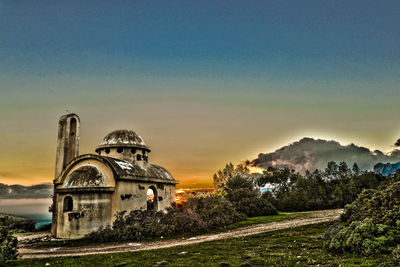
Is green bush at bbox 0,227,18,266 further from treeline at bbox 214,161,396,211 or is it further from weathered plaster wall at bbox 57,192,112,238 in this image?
treeline at bbox 214,161,396,211

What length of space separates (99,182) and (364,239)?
759 inches

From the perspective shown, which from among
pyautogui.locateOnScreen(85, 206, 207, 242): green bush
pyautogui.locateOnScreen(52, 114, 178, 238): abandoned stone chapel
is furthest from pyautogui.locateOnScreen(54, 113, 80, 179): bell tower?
pyautogui.locateOnScreen(85, 206, 207, 242): green bush

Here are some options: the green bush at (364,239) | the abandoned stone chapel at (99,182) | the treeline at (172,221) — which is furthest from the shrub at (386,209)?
the abandoned stone chapel at (99,182)

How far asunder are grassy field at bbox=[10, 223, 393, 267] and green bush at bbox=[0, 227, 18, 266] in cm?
60

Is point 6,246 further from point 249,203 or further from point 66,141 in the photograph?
point 249,203

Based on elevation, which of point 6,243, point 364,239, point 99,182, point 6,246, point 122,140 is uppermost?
point 122,140

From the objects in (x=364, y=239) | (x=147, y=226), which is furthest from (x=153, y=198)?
(x=364, y=239)

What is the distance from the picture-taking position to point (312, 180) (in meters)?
54.0

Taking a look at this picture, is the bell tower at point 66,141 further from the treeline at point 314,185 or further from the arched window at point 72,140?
the treeline at point 314,185

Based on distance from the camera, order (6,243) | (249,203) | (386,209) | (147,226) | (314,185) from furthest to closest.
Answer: (314,185) < (249,203) < (147,226) < (6,243) < (386,209)

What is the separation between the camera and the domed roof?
103ft

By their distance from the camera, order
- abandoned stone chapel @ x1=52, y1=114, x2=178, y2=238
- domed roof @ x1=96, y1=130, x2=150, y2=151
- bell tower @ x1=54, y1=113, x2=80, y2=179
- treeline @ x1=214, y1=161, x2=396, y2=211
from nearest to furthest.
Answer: abandoned stone chapel @ x1=52, y1=114, x2=178, y2=238 → bell tower @ x1=54, y1=113, x2=80, y2=179 → domed roof @ x1=96, y1=130, x2=150, y2=151 → treeline @ x1=214, y1=161, x2=396, y2=211

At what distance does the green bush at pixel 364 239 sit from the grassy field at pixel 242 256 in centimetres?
62

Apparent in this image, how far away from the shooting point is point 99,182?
82.5 feet
